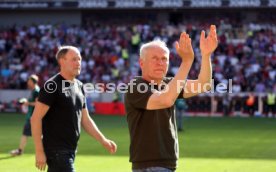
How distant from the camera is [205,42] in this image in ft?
17.9

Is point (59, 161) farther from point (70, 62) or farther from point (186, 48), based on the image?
point (186, 48)

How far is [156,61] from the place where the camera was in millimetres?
5590

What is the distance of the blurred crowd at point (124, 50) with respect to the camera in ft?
113

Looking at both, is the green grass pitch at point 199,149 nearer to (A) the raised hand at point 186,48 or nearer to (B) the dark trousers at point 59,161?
(B) the dark trousers at point 59,161

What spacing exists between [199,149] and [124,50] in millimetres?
22340

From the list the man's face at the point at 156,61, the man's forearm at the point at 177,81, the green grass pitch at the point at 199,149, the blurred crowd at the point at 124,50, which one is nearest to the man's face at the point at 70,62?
the man's face at the point at 156,61

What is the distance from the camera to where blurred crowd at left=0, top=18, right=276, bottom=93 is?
34438 millimetres

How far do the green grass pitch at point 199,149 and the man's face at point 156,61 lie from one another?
7.11m

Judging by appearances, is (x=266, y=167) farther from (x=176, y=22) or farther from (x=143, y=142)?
(x=176, y=22)

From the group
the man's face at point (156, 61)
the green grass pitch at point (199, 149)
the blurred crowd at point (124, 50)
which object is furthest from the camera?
the blurred crowd at point (124, 50)

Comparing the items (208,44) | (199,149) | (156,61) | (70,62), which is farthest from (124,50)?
(208,44)

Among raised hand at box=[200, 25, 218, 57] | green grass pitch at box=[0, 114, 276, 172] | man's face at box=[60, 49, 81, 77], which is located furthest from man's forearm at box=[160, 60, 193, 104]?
green grass pitch at box=[0, 114, 276, 172]

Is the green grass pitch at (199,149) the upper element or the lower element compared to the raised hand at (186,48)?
lower

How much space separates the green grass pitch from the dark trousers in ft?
18.2
